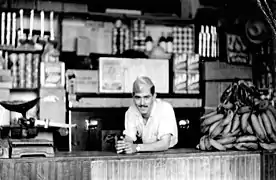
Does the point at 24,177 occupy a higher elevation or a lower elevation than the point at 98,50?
lower

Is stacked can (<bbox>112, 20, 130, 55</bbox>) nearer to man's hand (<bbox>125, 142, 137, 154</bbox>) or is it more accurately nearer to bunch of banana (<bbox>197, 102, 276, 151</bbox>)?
bunch of banana (<bbox>197, 102, 276, 151</bbox>)

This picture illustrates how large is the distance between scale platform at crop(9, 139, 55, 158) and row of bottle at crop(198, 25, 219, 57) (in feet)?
11.2

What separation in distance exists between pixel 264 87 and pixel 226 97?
8.54ft

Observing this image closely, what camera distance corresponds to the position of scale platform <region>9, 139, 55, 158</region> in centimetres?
254

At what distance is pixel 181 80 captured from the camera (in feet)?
Result: 17.9

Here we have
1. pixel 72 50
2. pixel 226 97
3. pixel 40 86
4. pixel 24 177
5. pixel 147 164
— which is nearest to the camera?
pixel 24 177

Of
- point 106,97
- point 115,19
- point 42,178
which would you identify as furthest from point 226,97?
point 115,19

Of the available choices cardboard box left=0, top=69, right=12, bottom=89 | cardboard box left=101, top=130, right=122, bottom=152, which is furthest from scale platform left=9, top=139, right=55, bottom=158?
cardboard box left=0, top=69, right=12, bottom=89

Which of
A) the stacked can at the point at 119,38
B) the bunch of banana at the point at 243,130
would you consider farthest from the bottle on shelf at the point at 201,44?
the bunch of banana at the point at 243,130

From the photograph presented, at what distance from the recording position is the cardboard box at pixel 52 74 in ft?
16.1

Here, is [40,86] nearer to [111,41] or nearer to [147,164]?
[111,41]

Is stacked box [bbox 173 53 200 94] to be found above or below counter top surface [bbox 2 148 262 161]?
above

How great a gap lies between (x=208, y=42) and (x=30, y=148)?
11.9ft

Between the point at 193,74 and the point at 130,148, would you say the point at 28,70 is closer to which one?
the point at 193,74
